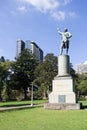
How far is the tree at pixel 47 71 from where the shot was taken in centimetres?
6525

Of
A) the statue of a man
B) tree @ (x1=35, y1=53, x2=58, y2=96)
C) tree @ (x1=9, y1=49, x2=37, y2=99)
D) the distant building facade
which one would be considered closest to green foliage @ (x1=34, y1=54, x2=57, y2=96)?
tree @ (x1=35, y1=53, x2=58, y2=96)

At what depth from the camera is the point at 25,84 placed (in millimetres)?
78125

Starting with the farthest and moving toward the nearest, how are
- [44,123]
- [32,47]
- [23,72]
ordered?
[32,47] → [23,72] → [44,123]

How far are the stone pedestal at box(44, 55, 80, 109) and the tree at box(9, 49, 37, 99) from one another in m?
49.8

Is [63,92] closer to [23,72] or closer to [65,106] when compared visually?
[65,106]

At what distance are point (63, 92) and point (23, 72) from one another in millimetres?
52889

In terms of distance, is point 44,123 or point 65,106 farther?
point 65,106

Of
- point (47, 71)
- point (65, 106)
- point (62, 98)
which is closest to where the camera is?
point (65, 106)

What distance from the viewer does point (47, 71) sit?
2623 inches

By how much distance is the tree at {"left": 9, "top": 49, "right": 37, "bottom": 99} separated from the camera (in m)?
76.7

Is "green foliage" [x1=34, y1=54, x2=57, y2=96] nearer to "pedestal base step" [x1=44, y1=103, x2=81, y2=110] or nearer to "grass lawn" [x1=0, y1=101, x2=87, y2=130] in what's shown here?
"pedestal base step" [x1=44, y1=103, x2=81, y2=110]

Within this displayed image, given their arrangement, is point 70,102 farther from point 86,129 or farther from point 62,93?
point 86,129

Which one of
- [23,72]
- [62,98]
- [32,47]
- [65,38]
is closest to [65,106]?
[62,98]

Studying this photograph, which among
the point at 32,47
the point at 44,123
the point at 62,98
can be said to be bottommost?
the point at 44,123
